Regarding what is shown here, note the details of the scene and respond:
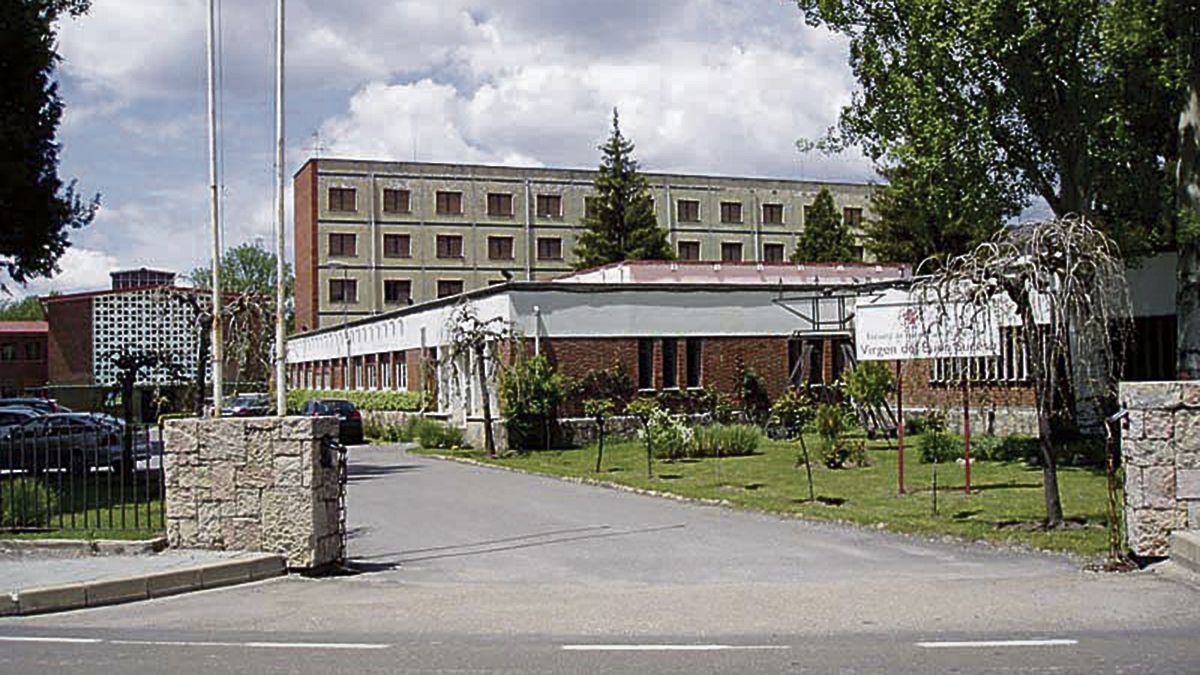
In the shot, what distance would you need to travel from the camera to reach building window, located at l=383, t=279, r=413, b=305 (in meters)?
79.4

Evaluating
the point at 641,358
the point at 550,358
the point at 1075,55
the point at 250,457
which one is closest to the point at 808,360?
the point at 641,358

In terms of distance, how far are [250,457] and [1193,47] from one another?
16.4 metres

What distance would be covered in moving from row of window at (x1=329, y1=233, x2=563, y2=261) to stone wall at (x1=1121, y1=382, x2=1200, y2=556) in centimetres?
6905

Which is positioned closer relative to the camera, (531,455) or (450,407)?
(531,455)

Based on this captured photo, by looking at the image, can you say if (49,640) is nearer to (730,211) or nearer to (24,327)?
(730,211)

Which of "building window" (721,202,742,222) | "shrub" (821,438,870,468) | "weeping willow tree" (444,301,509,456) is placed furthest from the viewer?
"building window" (721,202,742,222)

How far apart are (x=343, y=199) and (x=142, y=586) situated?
223 ft

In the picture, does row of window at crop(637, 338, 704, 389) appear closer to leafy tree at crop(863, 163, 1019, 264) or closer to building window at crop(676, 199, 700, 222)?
leafy tree at crop(863, 163, 1019, 264)

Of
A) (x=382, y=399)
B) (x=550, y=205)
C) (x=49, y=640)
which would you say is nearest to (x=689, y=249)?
(x=550, y=205)

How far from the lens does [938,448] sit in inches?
996

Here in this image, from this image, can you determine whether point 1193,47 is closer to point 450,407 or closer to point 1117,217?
point 1117,217

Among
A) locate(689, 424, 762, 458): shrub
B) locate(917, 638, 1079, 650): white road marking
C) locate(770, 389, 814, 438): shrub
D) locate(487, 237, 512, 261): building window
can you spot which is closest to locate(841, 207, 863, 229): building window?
locate(487, 237, 512, 261): building window

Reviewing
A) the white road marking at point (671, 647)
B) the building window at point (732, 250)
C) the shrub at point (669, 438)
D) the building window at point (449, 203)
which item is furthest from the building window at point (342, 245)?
the white road marking at point (671, 647)

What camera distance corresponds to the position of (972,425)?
32.1 m
